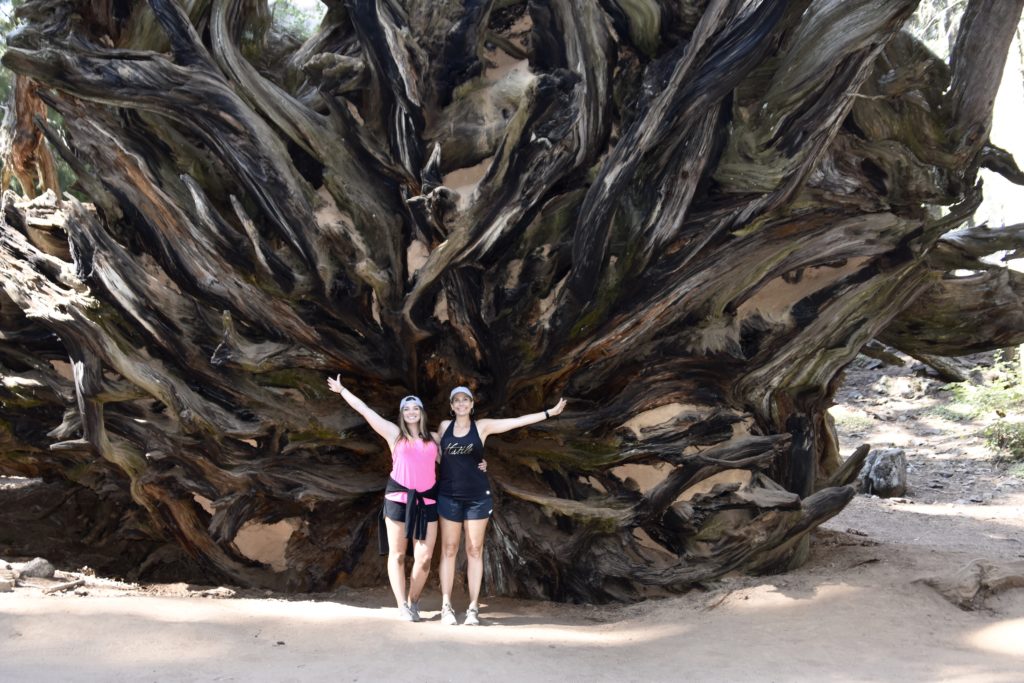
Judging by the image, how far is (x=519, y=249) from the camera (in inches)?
233

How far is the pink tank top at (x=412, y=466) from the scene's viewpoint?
5.14 metres

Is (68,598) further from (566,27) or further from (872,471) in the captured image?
(872,471)

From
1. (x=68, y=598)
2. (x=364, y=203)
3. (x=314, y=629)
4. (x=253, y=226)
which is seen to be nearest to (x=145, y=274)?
(x=253, y=226)

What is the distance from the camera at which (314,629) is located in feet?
14.5

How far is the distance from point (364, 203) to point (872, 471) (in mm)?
7163

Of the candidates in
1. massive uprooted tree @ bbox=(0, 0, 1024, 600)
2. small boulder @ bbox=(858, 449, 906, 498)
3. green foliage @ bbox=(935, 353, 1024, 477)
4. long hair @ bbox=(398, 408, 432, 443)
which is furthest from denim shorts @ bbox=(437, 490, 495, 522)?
green foliage @ bbox=(935, 353, 1024, 477)

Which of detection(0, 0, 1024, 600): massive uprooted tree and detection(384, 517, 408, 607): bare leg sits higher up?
detection(0, 0, 1024, 600): massive uprooted tree

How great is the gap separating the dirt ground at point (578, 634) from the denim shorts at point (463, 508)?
613 mm

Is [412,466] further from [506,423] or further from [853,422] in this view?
[853,422]

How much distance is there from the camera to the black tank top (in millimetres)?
5160

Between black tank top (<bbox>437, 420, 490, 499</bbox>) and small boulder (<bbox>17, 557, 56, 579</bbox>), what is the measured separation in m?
2.45

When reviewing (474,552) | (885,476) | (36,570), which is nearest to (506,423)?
(474,552)

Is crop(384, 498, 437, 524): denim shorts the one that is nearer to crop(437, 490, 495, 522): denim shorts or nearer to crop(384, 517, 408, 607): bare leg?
crop(384, 517, 408, 607): bare leg

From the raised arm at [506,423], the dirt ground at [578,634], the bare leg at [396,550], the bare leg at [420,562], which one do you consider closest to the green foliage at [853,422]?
the dirt ground at [578,634]
